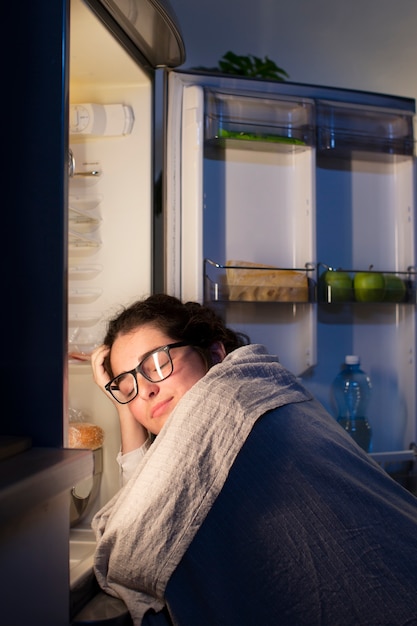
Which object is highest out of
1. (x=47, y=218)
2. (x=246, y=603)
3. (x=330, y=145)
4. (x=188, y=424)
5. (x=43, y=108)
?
(x=330, y=145)

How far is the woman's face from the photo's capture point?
1.41 meters

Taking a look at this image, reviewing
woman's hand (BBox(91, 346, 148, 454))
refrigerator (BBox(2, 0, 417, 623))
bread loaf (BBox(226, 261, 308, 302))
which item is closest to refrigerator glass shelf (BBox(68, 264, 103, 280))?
refrigerator (BBox(2, 0, 417, 623))

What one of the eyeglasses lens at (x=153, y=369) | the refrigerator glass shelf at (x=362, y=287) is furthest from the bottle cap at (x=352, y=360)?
the eyeglasses lens at (x=153, y=369)

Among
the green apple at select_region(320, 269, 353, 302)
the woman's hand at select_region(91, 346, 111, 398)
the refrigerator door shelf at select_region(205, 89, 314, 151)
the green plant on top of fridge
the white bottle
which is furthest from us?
the green plant on top of fridge

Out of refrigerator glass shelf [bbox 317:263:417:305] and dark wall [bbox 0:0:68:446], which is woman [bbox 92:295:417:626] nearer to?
dark wall [bbox 0:0:68:446]

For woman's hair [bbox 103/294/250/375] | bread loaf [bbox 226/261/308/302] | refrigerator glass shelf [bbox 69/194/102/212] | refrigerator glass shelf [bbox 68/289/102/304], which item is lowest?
woman's hair [bbox 103/294/250/375]

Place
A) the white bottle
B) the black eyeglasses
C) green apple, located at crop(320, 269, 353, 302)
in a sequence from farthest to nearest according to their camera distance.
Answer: green apple, located at crop(320, 269, 353, 302), the white bottle, the black eyeglasses

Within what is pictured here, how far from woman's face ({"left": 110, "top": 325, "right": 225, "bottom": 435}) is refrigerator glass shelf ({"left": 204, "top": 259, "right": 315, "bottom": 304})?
13.9 inches

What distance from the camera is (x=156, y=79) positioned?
1729 millimetres

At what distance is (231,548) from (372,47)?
2.48m

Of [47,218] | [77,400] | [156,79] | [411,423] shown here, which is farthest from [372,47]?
[47,218]

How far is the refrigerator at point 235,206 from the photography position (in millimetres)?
1675

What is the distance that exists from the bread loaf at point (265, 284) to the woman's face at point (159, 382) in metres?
0.39

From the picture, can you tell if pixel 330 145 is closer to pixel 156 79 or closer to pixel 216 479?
pixel 156 79
